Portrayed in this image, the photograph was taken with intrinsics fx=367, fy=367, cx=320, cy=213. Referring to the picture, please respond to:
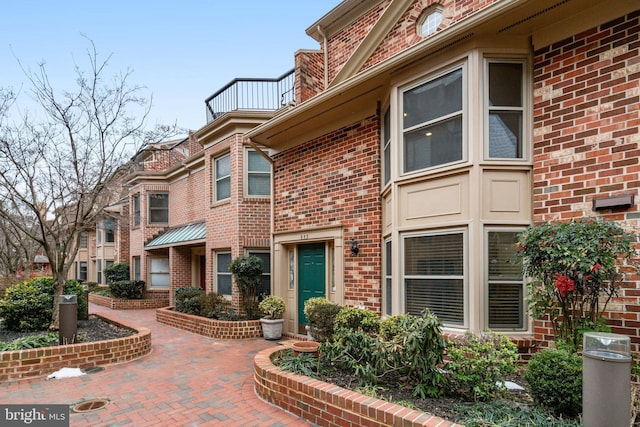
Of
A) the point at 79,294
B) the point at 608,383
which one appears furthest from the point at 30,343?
the point at 608,383

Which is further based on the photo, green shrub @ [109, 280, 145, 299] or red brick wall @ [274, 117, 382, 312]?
green shrub @ [109, 280, 145, 299]

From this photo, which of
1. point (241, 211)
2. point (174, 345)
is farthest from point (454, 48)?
point (174, 345)

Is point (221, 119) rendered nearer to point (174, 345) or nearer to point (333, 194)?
point (333, 194)

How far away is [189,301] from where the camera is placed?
34.9 ft

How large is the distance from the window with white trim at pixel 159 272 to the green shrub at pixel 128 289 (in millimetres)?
448

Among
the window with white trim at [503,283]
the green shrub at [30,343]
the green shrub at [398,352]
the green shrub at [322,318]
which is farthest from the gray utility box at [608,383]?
the green shrub at [30,343]

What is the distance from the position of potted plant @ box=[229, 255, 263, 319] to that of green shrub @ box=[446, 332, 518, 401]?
5.94 m

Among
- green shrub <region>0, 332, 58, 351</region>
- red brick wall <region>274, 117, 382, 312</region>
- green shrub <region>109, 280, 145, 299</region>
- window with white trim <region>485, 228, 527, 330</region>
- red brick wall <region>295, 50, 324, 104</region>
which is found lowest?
green shrub <region>109, 280, 145, 299</region>

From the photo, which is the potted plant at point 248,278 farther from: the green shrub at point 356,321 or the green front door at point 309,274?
the green shrub at point 356,321

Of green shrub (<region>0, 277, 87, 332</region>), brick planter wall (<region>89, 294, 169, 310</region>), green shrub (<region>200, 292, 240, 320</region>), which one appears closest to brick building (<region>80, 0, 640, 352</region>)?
green shrub (<region>200, 292, 240, 320</region>)

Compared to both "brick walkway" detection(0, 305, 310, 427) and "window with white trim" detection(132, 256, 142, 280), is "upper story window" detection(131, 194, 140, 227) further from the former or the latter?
"brick walkway" detection(0, 305, 310, 427)

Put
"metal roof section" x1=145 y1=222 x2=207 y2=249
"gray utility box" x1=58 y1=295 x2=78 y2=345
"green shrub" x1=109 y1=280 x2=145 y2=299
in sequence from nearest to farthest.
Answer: "gray utility box" x1=58 y1=295 x2=78 y2=345, "metal roof section" x1=145 y1=222 x2=207 y2=249, "green shrub" x1=109 y1=280 x2=145 y2=299

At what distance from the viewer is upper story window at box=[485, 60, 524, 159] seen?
514 centimetres

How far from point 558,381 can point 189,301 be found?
9.43 metres
